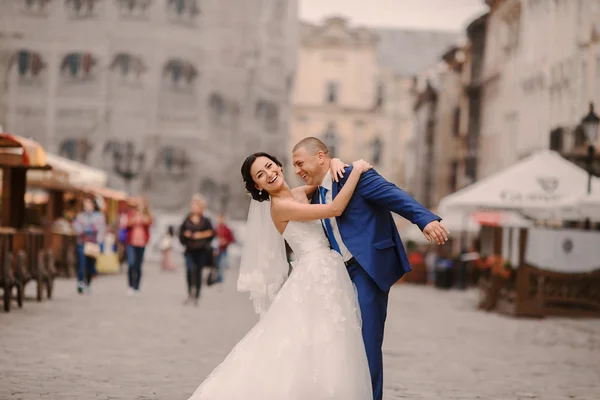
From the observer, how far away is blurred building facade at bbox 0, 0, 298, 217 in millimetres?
65188

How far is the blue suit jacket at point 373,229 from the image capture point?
7.31m

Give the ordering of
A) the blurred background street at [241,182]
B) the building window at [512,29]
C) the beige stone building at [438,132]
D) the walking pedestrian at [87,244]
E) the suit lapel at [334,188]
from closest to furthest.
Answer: the suit lapel at [334,188] → the blurred background street at [241,182] → the walking pedestrian at [87,244] → the building window at [512,29] → the beige stone building at [438,132]

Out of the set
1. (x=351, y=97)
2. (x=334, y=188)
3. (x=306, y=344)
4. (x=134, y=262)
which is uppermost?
(x=351, y=97)

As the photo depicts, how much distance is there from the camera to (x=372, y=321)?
293 inches

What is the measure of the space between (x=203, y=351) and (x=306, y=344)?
611cm

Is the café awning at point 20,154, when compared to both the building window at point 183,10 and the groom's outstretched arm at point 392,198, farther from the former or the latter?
the building window at point 183,10

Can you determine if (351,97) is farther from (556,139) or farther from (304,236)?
(304,236)

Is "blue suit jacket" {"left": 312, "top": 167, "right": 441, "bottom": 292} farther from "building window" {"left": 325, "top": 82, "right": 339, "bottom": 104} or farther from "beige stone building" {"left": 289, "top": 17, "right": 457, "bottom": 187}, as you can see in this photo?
"building window" {"left": 325, "top": 82, "right": 339, "bottom": 104}

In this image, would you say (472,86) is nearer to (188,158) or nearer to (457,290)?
(188,158)

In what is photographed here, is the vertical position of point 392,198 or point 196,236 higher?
point 392,198

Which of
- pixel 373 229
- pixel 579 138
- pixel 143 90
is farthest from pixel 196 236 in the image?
pixel 143 90

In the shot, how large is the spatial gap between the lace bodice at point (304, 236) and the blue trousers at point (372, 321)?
396 mm

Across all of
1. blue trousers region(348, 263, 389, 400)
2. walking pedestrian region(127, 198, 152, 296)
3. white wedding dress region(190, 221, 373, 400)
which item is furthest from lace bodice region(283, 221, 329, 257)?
walking pedestrian region(127, 198, 152, 296)

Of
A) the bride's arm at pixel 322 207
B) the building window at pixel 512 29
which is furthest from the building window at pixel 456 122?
the bride's arm at pixel 322 207
